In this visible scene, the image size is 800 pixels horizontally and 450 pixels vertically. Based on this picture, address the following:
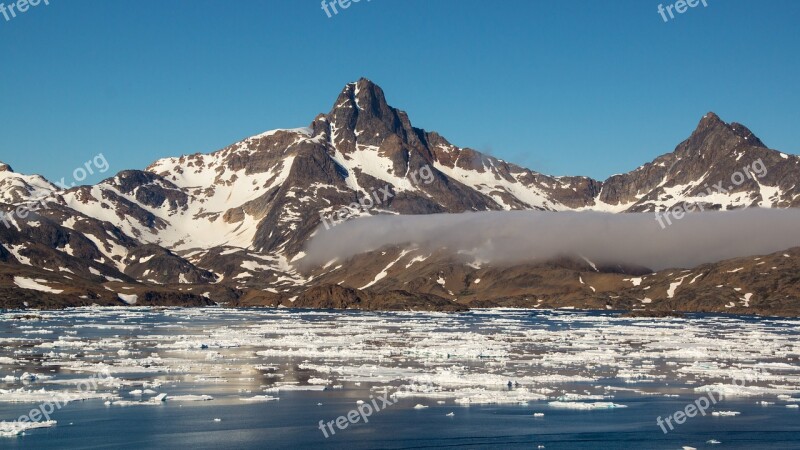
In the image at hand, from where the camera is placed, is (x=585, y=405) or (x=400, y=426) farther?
(x=585, y=405)

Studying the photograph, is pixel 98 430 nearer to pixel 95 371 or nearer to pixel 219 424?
pixel 219 424

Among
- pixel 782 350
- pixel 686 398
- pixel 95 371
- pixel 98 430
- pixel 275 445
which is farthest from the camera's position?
pixel 782 350

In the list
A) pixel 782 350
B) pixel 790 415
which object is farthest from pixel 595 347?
pixel 790 415

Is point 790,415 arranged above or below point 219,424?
below

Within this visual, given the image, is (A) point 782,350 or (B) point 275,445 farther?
(A) point 782,350

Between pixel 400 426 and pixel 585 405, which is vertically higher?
pixel 585 405

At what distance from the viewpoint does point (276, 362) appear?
97.1 m

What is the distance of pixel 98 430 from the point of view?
182 ft

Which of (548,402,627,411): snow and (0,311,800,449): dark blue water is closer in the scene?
(0,311,800,449): dark blue water

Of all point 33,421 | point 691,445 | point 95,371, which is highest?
point 95,371

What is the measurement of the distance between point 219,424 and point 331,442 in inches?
357

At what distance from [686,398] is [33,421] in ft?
159

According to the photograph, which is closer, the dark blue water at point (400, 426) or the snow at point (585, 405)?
the dark blue water at point (400, 426)

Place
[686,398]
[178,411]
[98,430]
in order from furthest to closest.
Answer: [686,398] < [178,411] < [98,430]
